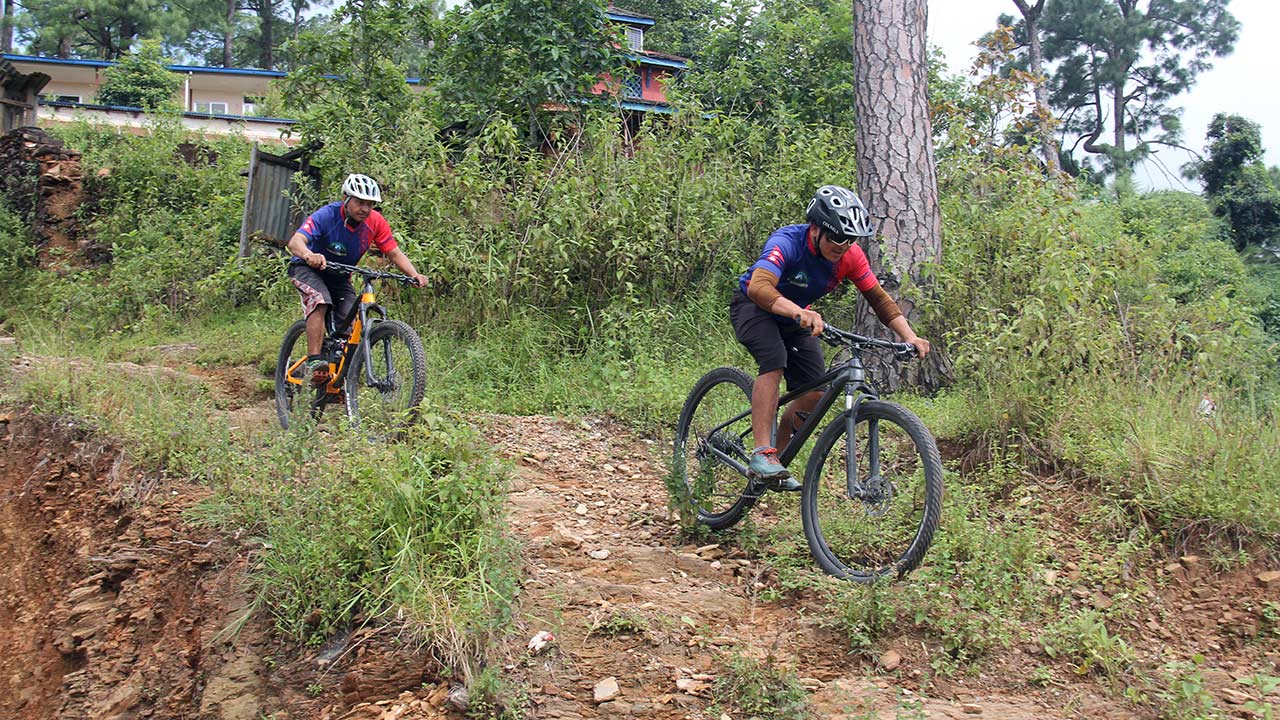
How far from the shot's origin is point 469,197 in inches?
371

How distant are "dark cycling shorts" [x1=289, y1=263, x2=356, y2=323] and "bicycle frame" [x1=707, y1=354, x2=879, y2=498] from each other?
3.67 m

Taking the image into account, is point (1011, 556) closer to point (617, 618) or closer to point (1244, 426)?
point (1244, 426)

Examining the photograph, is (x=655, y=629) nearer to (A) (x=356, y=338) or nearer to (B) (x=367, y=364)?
(B) (x=367, y=364)

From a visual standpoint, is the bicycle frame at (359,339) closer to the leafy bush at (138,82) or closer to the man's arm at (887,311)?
the man's arm at (887,311)

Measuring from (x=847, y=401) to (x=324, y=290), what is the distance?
4.28 metres

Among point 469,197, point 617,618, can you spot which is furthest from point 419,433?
point 469,197

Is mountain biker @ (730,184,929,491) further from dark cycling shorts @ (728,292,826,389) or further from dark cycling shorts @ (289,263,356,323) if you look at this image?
dark cycling shorts @ (289,263,356,323)

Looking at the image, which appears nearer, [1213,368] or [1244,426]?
[1244,426]

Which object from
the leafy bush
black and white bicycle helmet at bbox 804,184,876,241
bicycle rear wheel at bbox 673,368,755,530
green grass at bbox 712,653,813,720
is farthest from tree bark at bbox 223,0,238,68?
green grass at bbox 712,653,813,720

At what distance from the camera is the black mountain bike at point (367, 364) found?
642 centimetres

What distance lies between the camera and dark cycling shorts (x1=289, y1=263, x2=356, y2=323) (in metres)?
7.14

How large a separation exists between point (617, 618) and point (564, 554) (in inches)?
34.6

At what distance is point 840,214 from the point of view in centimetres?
466

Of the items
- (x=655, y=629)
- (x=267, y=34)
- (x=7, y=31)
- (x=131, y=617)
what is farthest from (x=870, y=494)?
(x=267, y=34)
